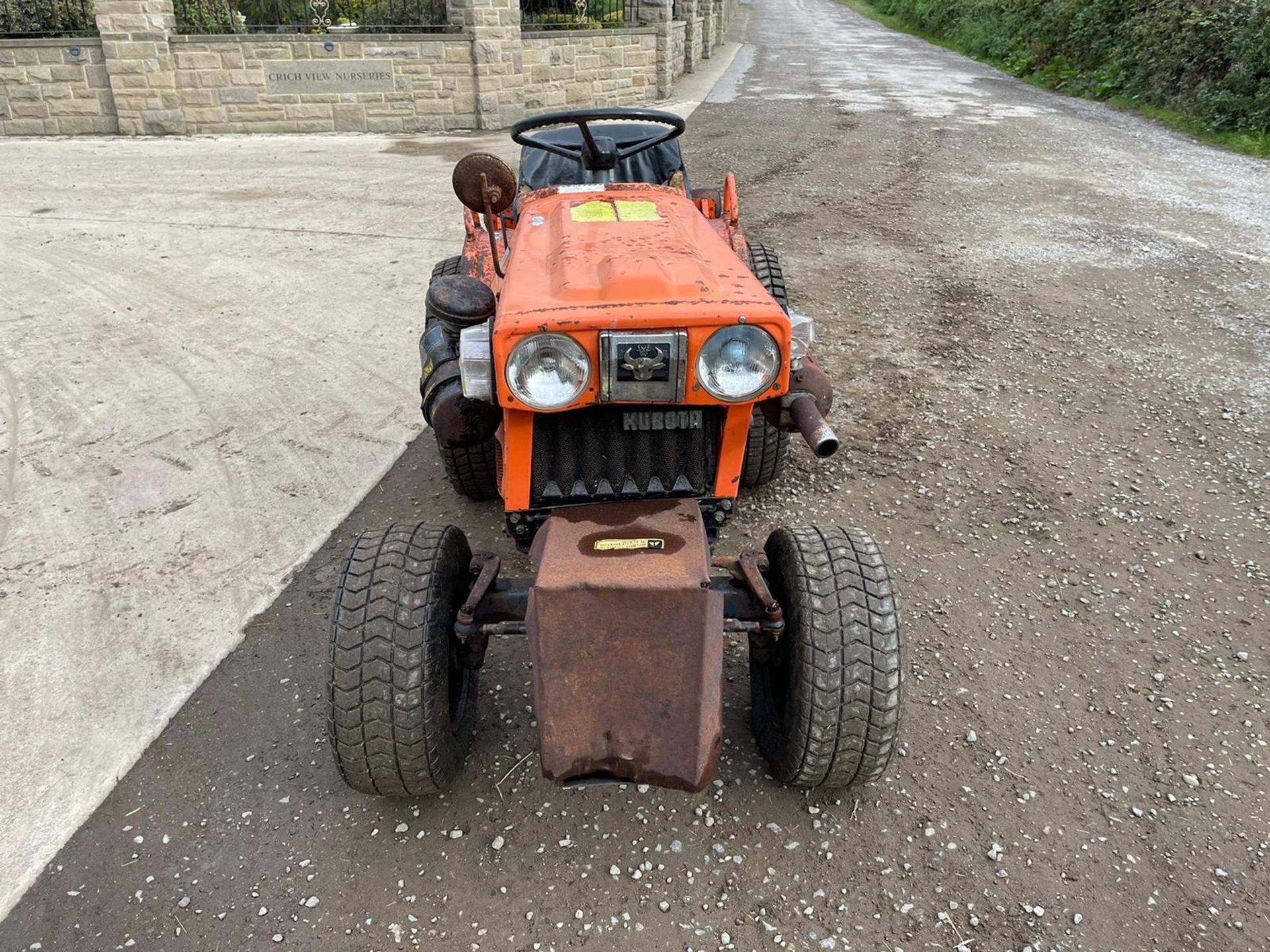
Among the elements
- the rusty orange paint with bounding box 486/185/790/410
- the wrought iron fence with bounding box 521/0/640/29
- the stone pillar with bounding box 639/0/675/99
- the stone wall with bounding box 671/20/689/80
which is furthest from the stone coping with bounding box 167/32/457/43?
the rusty orange paint with bounding box 486/185/790/410

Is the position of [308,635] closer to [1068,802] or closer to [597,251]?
[597,251]

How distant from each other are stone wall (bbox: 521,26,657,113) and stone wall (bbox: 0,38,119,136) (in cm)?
555

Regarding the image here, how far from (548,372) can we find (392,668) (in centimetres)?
90

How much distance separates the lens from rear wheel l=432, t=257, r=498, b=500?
12.7ft

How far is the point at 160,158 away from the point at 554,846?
10.9 m

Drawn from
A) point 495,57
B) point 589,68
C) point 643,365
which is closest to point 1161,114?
point 589,68

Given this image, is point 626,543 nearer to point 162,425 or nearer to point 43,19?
point 162,425

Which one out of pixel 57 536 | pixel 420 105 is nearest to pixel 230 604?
pixel 57 536

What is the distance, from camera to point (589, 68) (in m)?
13.2

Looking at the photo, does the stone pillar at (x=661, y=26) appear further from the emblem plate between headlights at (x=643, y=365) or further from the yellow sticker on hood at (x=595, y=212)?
the emblem plate between headlights at (x=643, y=365)

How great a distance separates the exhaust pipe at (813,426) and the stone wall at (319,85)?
1122 cm

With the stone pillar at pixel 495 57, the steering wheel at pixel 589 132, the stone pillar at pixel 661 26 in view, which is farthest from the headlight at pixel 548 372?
the stone pillar at pixel 661 26

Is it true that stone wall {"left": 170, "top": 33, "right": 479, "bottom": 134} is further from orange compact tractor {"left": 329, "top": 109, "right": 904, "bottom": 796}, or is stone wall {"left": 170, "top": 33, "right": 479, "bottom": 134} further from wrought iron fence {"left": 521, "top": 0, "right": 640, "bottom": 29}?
orange compact tractor {"left": 329, "top": 109, "right": 904, "bottom": 796}

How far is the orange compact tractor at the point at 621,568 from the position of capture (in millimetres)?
2207
